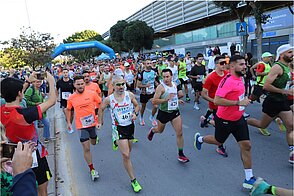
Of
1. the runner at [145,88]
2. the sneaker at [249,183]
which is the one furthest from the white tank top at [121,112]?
the runner at [145,88]

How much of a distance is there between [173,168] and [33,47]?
1554 cm

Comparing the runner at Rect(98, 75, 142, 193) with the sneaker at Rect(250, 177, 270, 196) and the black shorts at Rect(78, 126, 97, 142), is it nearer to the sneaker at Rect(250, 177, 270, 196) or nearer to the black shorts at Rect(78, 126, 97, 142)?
the black shorts at Rect(78, 126, 97, 142)

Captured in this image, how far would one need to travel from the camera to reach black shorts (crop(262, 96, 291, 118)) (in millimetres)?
4414

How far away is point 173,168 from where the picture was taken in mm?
4656

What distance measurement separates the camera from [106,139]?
→ 6.79 meters

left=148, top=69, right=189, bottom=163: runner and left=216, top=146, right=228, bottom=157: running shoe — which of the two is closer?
left=148, top=69, right=189, bottom=163: runner

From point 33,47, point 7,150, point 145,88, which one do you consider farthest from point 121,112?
point 33,47

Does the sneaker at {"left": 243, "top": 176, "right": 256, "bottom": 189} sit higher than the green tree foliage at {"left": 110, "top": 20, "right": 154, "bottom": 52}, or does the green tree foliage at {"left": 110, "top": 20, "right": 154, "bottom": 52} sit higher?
the green tree foliage at {"left": 110, "top": 20, "right": 154, "bottom": 52}

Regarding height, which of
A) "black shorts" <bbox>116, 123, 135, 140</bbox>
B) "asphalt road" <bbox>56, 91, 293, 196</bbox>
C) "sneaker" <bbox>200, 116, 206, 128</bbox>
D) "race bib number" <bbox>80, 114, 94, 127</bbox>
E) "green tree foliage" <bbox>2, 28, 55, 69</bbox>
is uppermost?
"green tree foliage" <bbox>2, 28, 55, 69</bbox>

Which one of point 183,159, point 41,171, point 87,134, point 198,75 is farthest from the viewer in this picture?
point 198,75

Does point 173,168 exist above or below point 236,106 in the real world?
below

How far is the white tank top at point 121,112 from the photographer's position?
13.6ft

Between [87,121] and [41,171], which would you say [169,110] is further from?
[41,171]

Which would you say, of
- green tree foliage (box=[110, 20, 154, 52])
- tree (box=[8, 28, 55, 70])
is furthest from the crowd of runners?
green tree foliage (box=[110, 20, 154, 52])
